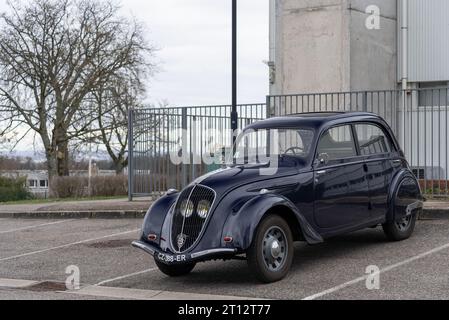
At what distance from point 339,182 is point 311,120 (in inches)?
36.3

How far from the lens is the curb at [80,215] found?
15.3 metres

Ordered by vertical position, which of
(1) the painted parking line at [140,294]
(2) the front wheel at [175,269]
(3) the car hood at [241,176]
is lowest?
(1) the painted parking line at [140,294]

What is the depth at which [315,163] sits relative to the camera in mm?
8969

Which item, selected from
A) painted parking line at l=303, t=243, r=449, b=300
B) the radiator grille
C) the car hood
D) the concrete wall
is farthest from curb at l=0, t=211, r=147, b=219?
painted parking line at l=303, t=243, r=449, b=300

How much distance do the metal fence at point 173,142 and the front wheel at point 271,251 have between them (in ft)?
27.7

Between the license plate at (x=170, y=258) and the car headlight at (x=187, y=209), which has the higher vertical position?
the car headlight at (x=187, y=209)

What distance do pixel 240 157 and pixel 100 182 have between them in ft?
63.3

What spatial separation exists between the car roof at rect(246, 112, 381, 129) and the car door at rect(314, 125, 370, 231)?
13cm

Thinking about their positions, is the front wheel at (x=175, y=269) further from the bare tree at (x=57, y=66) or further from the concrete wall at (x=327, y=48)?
the bare tree at (x=57, y=66)

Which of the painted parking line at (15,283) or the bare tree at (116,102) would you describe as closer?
the painted parking line at (15,283)

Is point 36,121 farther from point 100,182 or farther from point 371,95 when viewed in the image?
point 371,95

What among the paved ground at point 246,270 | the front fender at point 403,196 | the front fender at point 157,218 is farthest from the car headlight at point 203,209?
the front fender at point 403,196
